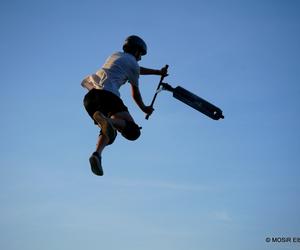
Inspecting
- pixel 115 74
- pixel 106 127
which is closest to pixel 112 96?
pixel 115 74

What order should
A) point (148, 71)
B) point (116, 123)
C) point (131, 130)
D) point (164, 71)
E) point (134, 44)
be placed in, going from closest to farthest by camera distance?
point (116, 123) < point (131, 130) < point (134, 44) < point (164, 71) < point (148, 71)

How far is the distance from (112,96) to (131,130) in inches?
25.4

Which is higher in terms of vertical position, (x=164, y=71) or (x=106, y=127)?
(x=164, y=71)

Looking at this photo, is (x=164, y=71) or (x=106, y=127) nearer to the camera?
(x=106, y=127)

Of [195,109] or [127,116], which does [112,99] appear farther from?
[195,109]

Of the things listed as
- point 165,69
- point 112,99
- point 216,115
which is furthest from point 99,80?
point 216,115

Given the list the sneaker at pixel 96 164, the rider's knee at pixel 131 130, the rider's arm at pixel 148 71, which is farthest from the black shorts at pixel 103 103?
the rider's arm at pixel 148 71

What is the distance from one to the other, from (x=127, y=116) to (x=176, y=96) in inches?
38.6

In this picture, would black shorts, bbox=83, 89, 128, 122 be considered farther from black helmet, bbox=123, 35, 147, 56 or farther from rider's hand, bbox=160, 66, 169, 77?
rider's hand, bbox=160, 66, 169, 77

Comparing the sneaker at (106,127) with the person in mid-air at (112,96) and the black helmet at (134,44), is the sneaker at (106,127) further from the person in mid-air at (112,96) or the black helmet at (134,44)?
the black helmet at (134,44)

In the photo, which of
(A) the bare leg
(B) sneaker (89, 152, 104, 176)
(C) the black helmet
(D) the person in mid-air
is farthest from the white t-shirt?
(B) sneaker (89, 152, 104, 176)

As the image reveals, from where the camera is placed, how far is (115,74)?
7.15m

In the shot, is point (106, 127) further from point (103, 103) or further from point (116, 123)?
point (103, 103)

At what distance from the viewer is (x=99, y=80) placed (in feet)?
23.5
